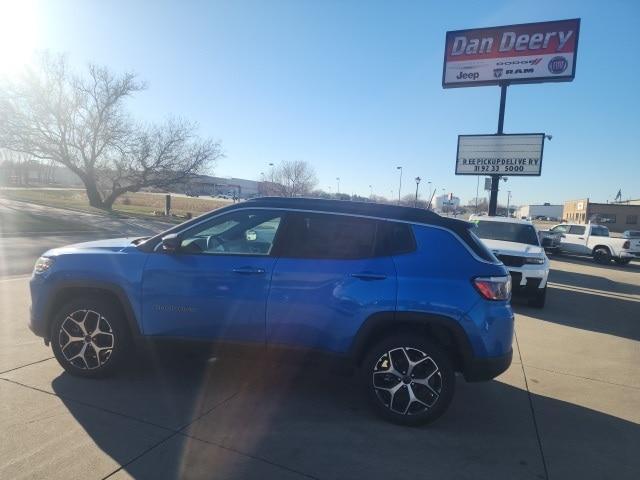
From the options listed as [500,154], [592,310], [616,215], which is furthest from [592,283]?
[616,215]

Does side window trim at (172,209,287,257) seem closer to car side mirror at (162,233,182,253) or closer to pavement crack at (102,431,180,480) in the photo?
car side mirror at (162,233,182,253)

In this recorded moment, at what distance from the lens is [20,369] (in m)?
4.28

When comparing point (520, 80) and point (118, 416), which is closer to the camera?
point (118, 416)

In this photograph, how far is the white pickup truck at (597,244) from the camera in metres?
20.8

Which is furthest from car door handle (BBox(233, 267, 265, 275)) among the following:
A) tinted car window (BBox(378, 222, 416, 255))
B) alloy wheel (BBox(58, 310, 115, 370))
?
alloy wheel (BBox(58, 310, 115, 370))

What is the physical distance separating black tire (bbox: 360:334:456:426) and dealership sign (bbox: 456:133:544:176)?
16.3 meters

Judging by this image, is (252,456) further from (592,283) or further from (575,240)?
(575,240)

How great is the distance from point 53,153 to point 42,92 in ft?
15.4

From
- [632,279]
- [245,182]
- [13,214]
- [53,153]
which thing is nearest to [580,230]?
[632,279]

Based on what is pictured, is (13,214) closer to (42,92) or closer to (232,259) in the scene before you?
(42,92)

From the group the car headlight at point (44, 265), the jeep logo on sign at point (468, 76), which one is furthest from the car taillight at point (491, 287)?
the jeep logo on sign at point (468, 76)

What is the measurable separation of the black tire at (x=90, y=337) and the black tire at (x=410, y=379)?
226cm

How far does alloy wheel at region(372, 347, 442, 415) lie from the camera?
365cm

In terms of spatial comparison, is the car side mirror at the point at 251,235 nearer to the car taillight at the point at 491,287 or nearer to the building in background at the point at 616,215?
the car taillight at the point at 491,287
